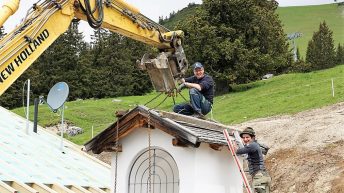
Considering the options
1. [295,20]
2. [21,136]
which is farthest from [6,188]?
[295,20]

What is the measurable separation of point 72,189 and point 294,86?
26.4 meters

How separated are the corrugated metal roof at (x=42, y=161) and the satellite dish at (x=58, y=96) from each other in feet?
3.61

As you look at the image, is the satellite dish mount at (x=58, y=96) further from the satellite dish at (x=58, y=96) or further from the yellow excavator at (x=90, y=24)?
the yellow excavator at (x=90, y=24)

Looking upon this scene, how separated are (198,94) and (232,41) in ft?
107

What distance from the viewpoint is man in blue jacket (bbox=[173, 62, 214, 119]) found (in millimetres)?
9836

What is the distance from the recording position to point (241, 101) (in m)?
34.6

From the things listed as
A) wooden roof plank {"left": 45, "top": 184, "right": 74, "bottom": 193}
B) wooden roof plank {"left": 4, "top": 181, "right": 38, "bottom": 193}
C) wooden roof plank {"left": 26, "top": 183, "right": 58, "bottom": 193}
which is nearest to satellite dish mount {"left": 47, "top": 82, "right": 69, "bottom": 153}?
wooden roof plank {"left": 45, "top": 184, "right": 74, "bottom": 193}

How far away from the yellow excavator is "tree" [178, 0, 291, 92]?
94.8ft

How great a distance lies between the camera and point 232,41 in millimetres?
41875

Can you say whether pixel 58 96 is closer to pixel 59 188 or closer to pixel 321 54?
pixel 59 188

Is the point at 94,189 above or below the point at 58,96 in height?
below

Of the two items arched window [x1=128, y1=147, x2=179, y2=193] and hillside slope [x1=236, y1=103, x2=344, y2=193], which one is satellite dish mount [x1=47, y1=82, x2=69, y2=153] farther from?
arched window [x1=128, y1=147, x2=179, y2=193]

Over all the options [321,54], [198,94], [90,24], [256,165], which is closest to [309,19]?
[321,54]

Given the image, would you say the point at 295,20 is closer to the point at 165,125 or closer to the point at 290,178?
the point at 290,178
